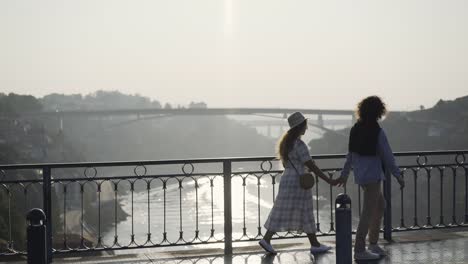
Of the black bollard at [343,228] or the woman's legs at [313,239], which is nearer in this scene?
the black bollard at [343,228]

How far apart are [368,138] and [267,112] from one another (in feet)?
284

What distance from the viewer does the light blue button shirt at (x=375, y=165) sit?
21.4ft

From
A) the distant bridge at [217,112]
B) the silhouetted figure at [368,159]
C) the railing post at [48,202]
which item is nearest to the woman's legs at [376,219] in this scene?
the silhouetted figure at [368,159]

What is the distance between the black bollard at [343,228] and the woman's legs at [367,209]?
1.36 m

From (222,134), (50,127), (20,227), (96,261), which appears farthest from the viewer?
(222,134)

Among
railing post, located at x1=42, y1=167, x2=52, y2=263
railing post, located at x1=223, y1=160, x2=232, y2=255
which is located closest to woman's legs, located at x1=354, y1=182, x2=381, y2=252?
railing post, located at x1=223, y1=160, x2=232, y2=255

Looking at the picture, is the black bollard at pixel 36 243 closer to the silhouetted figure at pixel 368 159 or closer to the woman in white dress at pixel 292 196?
the woman in white dress at pixel 292 196

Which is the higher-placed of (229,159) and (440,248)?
(229,159)

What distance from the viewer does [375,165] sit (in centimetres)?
661

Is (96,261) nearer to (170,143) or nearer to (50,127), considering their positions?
(50,127)

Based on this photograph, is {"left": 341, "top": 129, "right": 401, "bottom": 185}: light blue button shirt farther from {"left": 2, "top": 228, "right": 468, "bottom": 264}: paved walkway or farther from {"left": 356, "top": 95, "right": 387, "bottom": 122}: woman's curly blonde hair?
{"left": 2, "top": 228, "right": 468, "bottom": 264}: paved walkway

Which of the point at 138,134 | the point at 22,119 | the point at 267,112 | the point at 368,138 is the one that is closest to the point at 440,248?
the point at 368,138

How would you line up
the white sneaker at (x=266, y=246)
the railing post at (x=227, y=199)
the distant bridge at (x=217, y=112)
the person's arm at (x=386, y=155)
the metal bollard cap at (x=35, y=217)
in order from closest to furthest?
the metal bollard cap at (x=35, y=217), the person's arm at (x=386, y=155), the white sneaker at (x=266, y=246), the railing post at (x=227, y=199), the distant bridge at (x=217, y=112)

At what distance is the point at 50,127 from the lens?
13062 centimetres
